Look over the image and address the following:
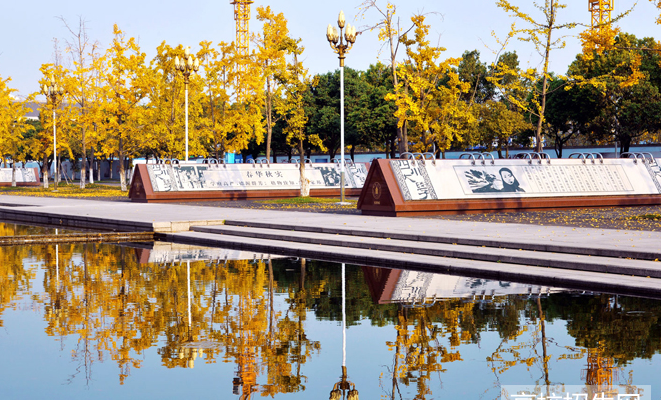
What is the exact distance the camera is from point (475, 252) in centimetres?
1254

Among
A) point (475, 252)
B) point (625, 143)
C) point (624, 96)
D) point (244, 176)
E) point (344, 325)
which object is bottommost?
point (344, 325)

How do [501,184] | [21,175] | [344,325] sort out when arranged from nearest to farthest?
[344,325] < [501,184] < [21,175]

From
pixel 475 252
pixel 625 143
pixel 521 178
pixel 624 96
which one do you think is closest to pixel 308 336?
pixel 475 252

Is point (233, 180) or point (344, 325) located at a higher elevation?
point (233, 180)

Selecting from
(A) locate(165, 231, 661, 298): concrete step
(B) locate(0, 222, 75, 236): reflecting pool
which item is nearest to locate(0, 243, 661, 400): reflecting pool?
(A) locate(165, 231, 661, 298): concrete step

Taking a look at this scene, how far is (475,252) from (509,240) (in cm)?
110

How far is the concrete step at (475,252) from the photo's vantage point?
422 inches

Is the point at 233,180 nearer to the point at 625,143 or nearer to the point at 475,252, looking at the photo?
the point at 475,252

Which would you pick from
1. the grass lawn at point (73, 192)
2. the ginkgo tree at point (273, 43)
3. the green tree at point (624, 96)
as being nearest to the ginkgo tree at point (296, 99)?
the ginkgo tree at point (273, 43)

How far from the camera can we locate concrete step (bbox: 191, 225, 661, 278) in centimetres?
1073

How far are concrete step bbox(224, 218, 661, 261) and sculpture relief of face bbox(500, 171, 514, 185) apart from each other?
670 cm

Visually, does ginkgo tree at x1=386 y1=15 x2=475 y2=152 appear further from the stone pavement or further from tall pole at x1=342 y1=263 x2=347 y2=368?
tall pole at x1=342 y1=263 x2=347 y2=368

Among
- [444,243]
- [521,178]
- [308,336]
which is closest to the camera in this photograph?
[308,336]

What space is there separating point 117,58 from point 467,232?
33.6 metres
